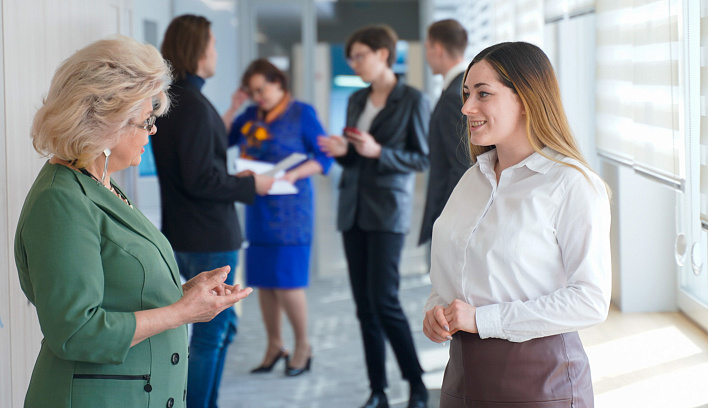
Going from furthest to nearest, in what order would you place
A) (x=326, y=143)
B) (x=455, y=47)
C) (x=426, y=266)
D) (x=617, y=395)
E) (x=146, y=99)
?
(x=426, y=266), (x=326, y=143), (x=455, y=47), (x=617, y=395), (x=146, y=99)

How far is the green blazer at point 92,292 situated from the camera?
131cm

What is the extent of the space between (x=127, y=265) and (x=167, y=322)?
15 cm

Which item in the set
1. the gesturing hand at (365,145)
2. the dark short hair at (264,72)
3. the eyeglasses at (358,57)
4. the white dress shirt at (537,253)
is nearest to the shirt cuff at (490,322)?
the white dress shirt at (537,253)

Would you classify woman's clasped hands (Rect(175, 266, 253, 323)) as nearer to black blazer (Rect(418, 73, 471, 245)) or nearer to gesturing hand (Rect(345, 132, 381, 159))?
black blazer (Rect(418, 73, 471, 245))

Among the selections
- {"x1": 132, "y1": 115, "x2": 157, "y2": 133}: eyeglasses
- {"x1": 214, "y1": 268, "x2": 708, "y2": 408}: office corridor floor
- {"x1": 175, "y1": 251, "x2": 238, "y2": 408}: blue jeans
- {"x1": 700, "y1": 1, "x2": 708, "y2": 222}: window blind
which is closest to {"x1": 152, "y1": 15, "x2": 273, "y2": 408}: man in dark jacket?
{"x1": 175, "y1": 251, "x2": 238, "y2": 408}: blue jeans

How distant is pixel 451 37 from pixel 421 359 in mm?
1972

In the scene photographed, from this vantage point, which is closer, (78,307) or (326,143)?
(78,307)

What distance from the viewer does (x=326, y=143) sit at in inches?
129

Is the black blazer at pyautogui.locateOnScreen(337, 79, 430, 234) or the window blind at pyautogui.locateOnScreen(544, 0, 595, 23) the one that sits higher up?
the window blind at pyautogui.locateOnScreen(544, 0, 595, 23)

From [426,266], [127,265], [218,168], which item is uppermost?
[218,168]

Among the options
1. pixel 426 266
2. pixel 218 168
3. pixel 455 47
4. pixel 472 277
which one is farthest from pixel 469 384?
pixel 426 266

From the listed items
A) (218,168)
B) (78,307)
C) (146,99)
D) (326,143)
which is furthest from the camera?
(326,143)

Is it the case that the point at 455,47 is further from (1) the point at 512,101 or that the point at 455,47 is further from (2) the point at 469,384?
(2) the point at 469,384

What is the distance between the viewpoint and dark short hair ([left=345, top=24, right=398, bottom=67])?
3.29 m
